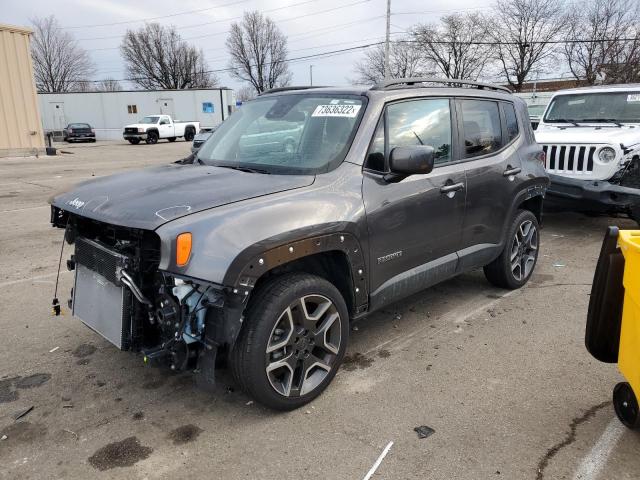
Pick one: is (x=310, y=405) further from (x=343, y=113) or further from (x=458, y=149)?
(x=458, y=149)

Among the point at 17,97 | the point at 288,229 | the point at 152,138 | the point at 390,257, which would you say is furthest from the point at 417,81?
the point at 152,138

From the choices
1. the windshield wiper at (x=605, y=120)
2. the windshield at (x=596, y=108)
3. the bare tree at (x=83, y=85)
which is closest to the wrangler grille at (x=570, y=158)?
the windshield wiper at (x=605, y=120)

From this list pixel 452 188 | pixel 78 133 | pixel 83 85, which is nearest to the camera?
pixel 452 188

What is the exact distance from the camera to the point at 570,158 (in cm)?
730

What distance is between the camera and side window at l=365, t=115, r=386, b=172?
3.41 meters

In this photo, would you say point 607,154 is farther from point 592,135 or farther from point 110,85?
point 110,85

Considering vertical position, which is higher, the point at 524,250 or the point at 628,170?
the point at 628,170

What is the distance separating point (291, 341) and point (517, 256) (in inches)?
118

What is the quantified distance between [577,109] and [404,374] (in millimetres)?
6983

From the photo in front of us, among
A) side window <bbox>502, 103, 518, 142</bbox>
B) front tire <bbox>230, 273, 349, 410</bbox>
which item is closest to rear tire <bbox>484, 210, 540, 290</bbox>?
side window <bbox>502, 103, 518, 142</bbox>

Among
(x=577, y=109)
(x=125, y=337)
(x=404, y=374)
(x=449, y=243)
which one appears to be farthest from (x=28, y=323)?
(x=577, y=109)

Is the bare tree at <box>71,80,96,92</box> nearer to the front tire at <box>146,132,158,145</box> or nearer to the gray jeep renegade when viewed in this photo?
the front tire at <box>146,132,158,145</box>

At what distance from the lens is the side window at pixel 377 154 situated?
341 centimetres

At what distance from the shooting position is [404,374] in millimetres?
3488
